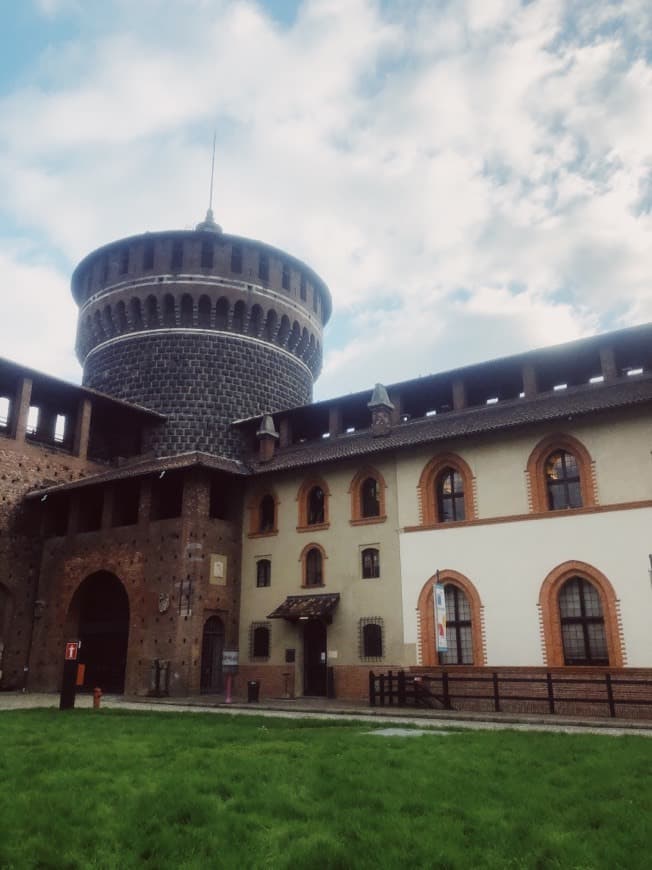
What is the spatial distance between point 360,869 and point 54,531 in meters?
29.4

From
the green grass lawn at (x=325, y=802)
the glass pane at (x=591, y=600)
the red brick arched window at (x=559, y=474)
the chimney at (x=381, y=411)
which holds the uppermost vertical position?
the chimney at (x=381, y=411)

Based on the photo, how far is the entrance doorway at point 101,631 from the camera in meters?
30.1

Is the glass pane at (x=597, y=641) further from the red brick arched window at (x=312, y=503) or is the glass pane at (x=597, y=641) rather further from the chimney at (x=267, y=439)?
the chimney at (x=267, y=439)

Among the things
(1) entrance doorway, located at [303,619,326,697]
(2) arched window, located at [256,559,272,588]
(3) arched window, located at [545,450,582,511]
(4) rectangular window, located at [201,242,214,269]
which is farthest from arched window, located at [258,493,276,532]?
(4) rectangular window, located at [201,242,214,269]

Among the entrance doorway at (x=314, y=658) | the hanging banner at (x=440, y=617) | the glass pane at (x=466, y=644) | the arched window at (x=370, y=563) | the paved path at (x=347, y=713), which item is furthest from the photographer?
the entrance doorway at (x=314, y=658)

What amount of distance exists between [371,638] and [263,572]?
18.9 ft

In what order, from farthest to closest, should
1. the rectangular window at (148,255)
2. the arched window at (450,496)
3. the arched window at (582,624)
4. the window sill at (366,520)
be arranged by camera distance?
the rectangular window at (148,255), the window sill at (366,520), the arched window at (450,496), the arched window at (582,624)

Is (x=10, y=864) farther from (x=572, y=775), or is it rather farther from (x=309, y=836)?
(x=572, y=775)

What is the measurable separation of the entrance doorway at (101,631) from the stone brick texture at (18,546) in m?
1.99

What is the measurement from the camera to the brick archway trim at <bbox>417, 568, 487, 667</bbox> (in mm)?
23359

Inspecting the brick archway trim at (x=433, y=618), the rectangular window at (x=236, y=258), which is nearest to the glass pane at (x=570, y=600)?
the brick archway trim at (x=433, y=618)

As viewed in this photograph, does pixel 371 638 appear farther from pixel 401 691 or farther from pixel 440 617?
pixel 440 617

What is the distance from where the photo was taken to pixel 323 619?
26906 mm

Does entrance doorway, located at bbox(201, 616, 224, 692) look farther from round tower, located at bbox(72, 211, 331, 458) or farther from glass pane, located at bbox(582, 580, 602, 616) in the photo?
glass pane, located at bbox(582, 580, 602, 616)
